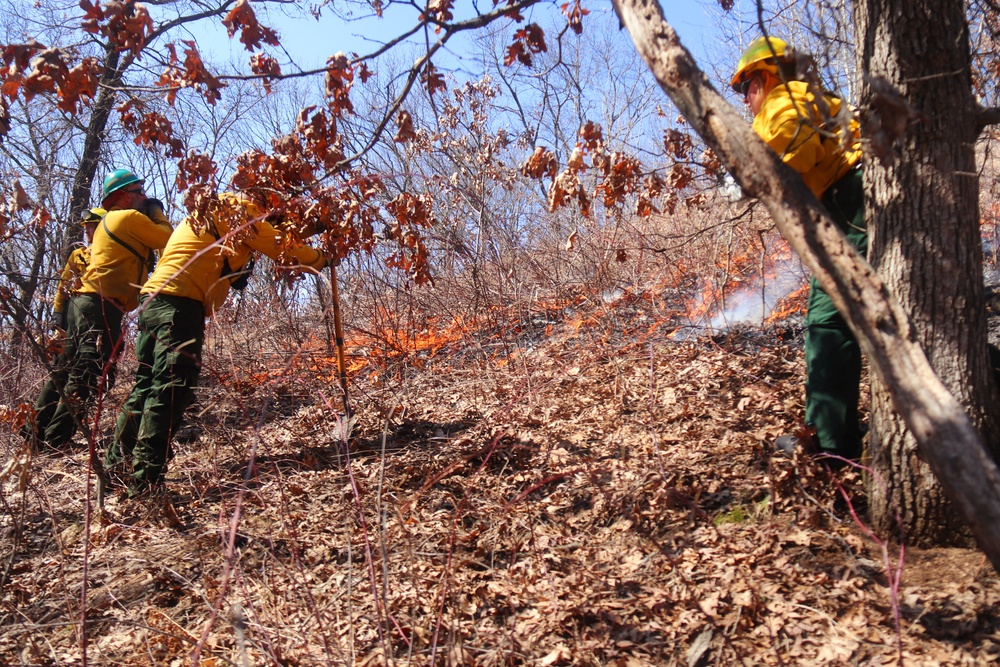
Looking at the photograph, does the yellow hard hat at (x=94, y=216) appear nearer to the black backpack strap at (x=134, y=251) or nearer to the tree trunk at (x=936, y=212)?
the black backpack strap at (x=134, y=251)

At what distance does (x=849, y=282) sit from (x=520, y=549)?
6.95ft

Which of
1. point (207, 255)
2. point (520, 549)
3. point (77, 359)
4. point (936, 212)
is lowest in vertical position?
point (520, 549)

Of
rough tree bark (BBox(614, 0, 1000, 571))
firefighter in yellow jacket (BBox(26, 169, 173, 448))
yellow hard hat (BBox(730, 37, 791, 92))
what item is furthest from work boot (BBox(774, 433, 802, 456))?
firefighter in yellow jacket (BBox(26, 169, 173, 448))

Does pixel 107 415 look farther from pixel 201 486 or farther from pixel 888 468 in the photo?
pixel 888 468

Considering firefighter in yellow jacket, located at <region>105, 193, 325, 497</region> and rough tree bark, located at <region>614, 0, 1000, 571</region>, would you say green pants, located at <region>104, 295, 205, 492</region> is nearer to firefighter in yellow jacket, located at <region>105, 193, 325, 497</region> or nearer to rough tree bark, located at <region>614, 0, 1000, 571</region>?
firefighter in yellow jacket, located at <region>105, 193, 325, 497</region>

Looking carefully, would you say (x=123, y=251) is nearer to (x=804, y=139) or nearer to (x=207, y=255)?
(x=207, y=255)

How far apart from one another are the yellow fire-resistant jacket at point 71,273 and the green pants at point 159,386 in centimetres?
159

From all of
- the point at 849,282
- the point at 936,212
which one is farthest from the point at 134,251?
the point at 936,212

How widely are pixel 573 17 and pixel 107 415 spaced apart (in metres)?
5.62

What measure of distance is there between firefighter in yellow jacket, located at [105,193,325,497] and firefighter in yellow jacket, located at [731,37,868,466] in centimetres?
288

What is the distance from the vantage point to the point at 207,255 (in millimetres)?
4355

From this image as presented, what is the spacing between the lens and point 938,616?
2.54m

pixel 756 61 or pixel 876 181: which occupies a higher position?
pixel 756 61

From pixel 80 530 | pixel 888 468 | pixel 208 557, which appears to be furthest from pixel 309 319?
pixel 888 468
